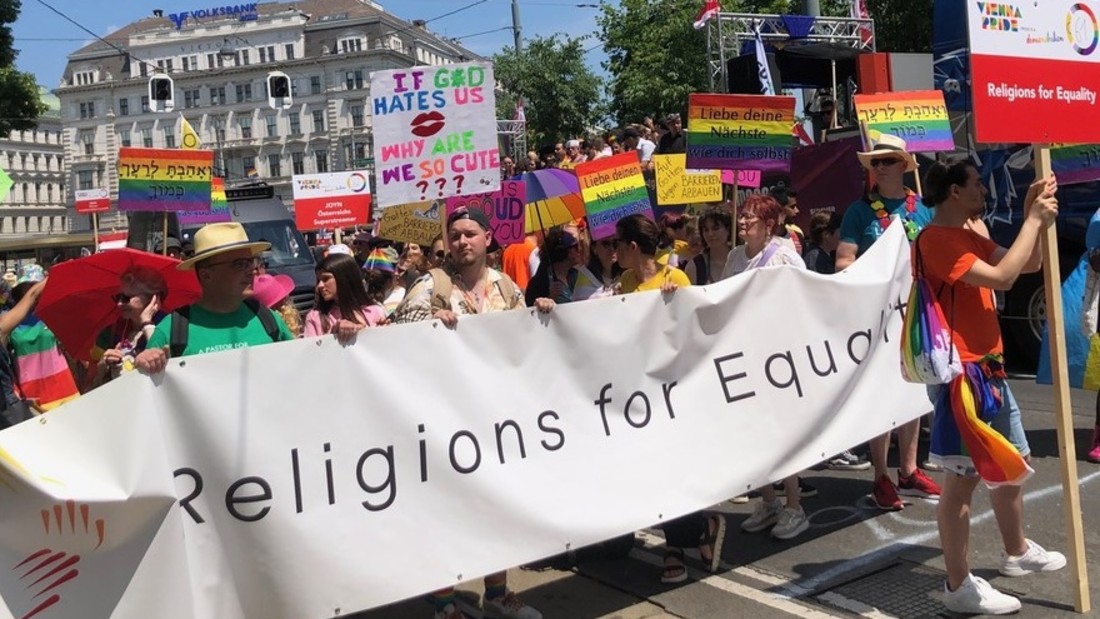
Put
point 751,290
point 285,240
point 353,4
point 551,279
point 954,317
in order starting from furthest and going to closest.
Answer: point 353,4 → point 285,240 → point 551,279 → point 751,290 → point 954,317

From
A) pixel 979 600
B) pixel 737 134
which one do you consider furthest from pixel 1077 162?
pixel 979 600

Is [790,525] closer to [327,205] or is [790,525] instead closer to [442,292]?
[442,292]

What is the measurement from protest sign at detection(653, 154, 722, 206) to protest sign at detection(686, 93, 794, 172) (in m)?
1.82

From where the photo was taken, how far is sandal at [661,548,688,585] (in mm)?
4844

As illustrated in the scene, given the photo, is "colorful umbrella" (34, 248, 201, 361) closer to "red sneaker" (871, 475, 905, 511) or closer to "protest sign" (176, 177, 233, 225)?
"red sneaker" (871, 475, 905, 511)

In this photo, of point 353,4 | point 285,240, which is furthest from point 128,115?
point 285,240

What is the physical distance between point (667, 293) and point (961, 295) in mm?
1214

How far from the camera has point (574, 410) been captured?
14.1ft

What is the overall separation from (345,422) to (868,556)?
8.60 ft

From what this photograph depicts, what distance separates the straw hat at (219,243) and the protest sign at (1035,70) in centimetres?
271

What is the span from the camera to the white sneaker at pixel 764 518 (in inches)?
216

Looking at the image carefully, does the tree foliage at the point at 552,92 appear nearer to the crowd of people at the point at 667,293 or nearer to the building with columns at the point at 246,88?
the crowd of people at the point at 667,293

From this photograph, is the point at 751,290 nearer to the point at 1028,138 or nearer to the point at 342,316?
the point at 1028,138

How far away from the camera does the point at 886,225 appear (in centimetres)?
564
